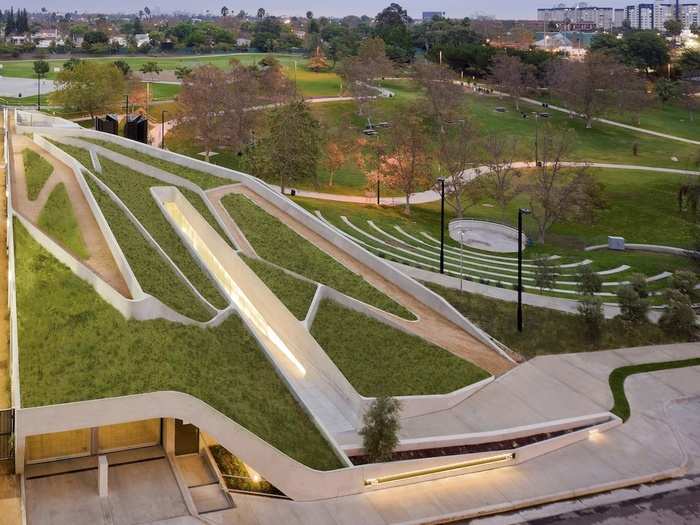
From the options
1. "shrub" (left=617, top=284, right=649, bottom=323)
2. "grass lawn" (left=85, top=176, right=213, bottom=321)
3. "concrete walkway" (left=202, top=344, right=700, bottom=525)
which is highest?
"grass lawn" (left=85, top=176, right=213, bottom=321)

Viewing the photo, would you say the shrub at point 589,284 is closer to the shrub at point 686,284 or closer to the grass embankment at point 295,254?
the shrub at point 686,284

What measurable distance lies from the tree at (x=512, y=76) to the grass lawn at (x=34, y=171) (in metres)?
89.1

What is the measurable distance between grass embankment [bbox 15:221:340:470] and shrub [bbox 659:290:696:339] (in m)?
23.5

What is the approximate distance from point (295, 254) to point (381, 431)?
16480mm

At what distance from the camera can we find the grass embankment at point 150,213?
3162 cm

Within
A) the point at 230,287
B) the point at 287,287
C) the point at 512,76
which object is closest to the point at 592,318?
the point at 287,287

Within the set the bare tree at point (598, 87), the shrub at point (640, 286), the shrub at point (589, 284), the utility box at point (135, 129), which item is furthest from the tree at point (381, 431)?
the bare tree at point (598, 87)

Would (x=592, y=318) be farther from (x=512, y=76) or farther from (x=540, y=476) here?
(x=512, y=76)

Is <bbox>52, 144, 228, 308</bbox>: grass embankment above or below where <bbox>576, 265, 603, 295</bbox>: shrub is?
above

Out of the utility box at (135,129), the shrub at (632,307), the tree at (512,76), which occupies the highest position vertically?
the tree at (512,76)

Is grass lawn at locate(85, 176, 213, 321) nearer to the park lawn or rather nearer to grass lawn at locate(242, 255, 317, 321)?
grass lawn at locate(242, 255, 317, 321)

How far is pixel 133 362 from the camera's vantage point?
2341 centimetres

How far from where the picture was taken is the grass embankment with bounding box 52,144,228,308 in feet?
104

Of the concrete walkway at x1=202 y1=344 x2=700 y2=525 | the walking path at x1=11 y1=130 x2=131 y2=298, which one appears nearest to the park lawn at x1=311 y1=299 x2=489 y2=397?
the concrete walkway at x1=202 y1=344 x2=700 y2=525
